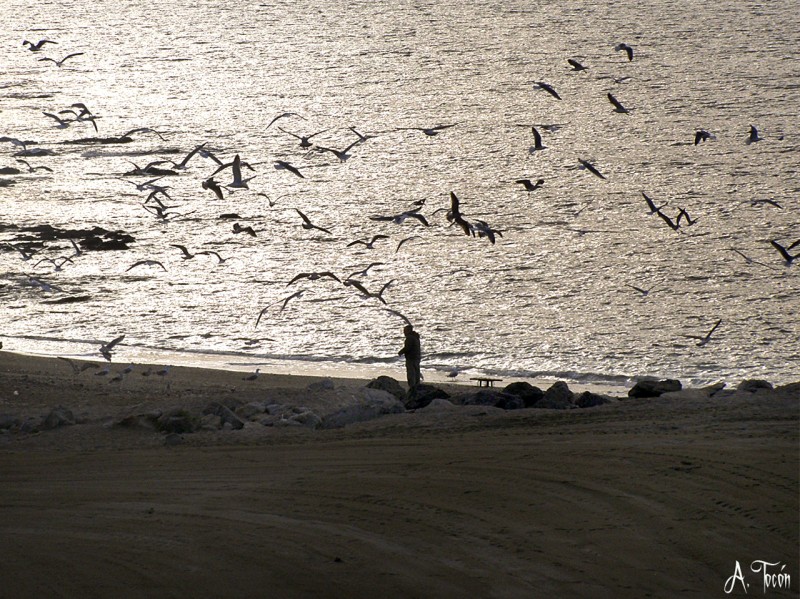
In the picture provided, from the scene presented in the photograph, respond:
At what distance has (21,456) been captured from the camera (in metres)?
10.4

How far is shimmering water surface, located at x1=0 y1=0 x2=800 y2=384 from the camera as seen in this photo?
2017 centimetres

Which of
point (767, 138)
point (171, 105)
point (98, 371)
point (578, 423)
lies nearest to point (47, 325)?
point (98, 371)

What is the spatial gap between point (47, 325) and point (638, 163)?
21.8m

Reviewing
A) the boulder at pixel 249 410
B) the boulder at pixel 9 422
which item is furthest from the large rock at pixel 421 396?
the boulder at pixel 9 422

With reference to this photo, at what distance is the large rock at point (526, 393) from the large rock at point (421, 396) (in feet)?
2.47

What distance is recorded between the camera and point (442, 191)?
33.8 metres

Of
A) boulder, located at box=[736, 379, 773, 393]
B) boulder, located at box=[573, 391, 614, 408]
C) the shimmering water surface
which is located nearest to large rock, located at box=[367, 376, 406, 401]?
boulder, located at box=[573, 391, 614, 408]

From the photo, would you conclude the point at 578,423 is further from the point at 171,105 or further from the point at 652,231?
the point at 171,105

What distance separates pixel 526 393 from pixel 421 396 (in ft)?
3.88

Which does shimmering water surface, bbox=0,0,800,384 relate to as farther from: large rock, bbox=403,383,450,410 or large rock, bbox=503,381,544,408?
large rock, bbox=503,381,544,408

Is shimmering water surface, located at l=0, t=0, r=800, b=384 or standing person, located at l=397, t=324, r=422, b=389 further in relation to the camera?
shimmering water surface, located at l=0, t=0, r=800, b=384

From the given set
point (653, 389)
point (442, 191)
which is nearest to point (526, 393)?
point (653, 389)

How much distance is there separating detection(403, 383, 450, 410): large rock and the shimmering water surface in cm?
420

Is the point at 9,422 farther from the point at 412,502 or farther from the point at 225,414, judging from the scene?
the point at 412,502
